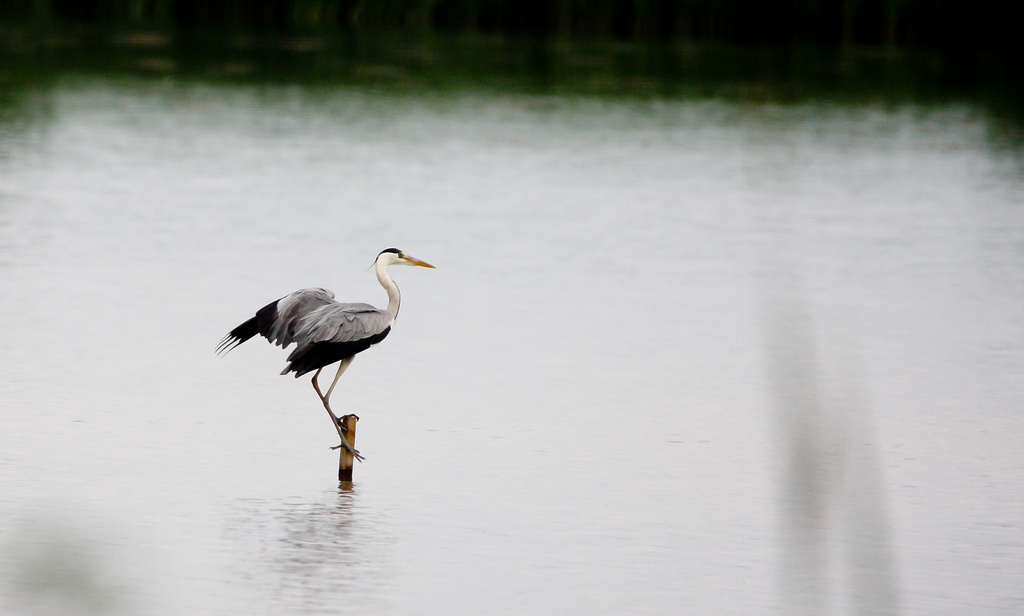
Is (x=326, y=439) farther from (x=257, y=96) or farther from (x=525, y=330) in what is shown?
(x=257, y=96)

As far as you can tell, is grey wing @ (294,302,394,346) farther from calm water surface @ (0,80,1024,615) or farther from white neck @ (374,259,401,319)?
calm water surface @ (0,80,1024,615)

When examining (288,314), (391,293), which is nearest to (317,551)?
(288,314)

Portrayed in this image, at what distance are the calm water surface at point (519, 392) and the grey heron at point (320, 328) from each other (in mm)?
581

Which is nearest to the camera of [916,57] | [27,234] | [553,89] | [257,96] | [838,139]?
[27,234]

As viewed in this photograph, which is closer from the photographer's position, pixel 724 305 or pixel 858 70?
pixel 724 305

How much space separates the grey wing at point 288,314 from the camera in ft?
22.7

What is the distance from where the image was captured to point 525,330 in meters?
10.4

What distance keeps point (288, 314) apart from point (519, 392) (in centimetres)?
211

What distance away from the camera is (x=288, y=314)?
7.00 meters

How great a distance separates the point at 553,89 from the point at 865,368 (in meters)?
19.0

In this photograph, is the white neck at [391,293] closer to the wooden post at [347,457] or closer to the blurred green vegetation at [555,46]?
the wooden post at [347,457]

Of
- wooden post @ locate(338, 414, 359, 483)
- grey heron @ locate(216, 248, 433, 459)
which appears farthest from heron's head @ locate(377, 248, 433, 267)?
wooden post @ locate(338, 414, 359, 483)

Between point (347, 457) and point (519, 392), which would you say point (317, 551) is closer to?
point (347, 457)

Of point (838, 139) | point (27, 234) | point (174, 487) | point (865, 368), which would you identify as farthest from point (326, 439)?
point (838, 139)
